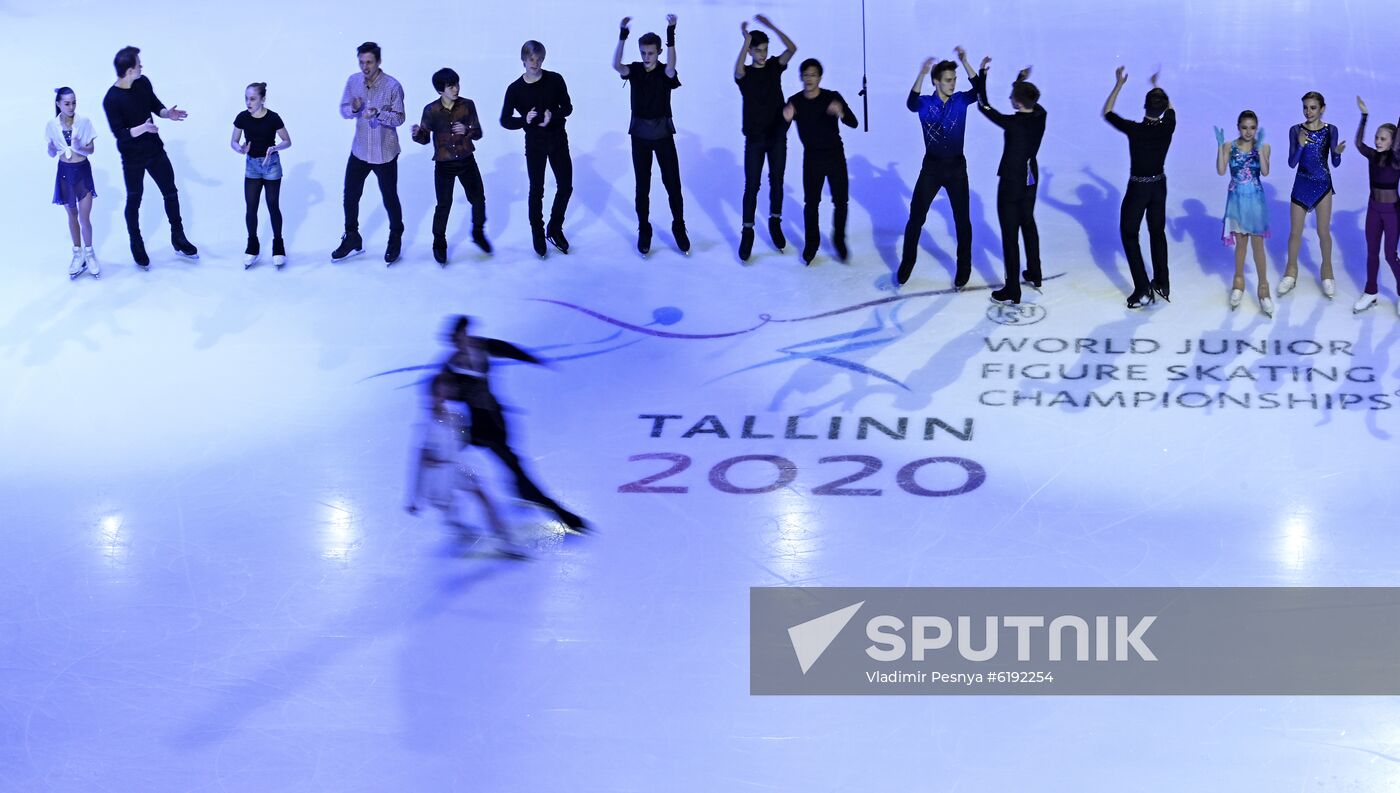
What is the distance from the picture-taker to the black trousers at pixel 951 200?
41.2ft

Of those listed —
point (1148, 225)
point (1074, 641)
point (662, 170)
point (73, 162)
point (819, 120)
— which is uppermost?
point (819, 120)

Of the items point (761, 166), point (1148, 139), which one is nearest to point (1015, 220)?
point (1148, 139)

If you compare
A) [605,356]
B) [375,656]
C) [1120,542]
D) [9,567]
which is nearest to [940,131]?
[605,356]

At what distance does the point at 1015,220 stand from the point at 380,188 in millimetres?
4614

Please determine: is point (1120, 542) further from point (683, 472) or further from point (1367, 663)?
point (683, 472)

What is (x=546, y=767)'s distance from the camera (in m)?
8.23

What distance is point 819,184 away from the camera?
512 inches

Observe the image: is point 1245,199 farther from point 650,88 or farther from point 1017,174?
point 650,88

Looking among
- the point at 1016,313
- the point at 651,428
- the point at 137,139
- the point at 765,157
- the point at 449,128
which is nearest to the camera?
the point at 651,428

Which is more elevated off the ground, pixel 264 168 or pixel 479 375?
pixel 264 168

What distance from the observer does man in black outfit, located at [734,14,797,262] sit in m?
12.9

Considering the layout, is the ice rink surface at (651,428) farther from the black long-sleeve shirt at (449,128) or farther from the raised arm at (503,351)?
the raised arm at (503,351)

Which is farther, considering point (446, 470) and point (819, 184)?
point (819, 184)

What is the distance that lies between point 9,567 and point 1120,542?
5.99 meters
